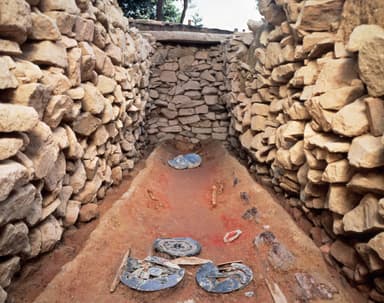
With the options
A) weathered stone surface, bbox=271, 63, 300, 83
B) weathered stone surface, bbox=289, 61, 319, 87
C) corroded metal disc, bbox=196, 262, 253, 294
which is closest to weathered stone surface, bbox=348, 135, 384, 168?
weathered stone surface, bbox=289, 61, 319, 87

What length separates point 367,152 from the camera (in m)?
2.34

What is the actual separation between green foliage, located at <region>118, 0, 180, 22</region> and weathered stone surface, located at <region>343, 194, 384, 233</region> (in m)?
11.1

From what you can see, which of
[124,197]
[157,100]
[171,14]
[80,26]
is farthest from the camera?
[171,14]

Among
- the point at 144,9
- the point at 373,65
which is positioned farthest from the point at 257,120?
the point at 144,9

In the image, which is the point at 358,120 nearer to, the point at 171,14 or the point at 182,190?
the point at 182,190

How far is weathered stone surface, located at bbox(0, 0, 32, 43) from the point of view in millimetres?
2059

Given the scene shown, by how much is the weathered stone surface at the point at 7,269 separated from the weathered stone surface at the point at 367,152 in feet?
8.12

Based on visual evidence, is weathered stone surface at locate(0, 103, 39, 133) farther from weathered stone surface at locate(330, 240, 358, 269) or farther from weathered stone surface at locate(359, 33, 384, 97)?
weathered stone surface at locate(330, 240, 358, 269)

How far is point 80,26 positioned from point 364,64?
8.48 feet

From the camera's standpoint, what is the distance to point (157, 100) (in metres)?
7.89

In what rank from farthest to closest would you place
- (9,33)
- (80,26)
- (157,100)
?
(157,100) → (80,26) → (9,33)

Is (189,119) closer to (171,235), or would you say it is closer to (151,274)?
(171,235)

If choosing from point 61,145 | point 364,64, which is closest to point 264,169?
point 364,64

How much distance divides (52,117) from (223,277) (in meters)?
2.00
